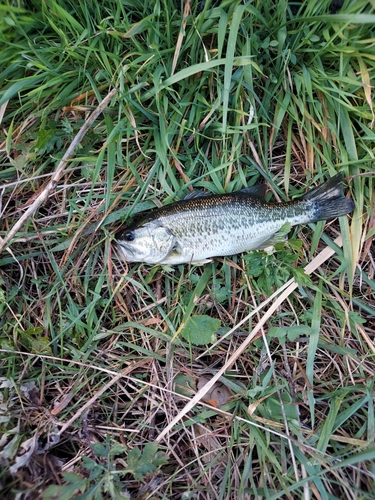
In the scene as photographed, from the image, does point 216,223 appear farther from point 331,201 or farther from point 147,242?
point 331,201

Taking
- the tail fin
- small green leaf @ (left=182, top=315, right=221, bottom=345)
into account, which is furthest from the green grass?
the tail fin

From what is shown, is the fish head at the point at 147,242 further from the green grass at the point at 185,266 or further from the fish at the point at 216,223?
the green grass at the point at 185,266

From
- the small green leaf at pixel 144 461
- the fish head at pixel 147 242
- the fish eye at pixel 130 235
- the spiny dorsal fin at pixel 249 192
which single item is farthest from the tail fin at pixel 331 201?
the small green leaf at pixel 144 461

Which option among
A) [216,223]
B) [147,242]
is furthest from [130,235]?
[216,223]

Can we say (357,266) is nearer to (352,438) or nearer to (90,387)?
(352,438)

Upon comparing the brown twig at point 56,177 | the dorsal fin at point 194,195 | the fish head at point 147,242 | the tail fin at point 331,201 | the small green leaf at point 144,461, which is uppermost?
the brown twig at point 56,177

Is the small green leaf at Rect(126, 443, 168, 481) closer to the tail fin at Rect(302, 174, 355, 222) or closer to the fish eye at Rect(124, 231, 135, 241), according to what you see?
the fish eye at Rect(124, 231, 135, 241)
